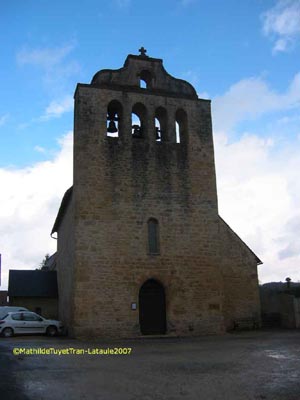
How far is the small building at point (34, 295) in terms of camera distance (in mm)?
25711

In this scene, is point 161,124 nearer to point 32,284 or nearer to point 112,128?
point 112,128

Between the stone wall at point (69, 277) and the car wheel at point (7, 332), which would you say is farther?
the car wheel at point (7, 332)

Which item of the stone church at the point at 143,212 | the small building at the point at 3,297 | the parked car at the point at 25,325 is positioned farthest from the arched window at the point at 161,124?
the small building at the point at 3,297

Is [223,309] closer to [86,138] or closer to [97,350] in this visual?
[97,350]

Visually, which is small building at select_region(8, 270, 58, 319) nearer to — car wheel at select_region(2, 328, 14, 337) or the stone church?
the stone church

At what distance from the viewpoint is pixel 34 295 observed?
84.7 ft

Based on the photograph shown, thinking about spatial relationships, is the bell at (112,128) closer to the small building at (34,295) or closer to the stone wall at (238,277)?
the stone wall at (238,277)

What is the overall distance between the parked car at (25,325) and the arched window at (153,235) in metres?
5.50

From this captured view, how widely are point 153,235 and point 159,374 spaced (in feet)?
34.9

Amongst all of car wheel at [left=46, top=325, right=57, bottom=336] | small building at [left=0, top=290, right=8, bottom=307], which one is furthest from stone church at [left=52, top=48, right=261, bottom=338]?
small building at [left=0, top=290, right=8, bottom=307]

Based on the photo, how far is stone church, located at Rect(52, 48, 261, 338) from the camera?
61.1 ft

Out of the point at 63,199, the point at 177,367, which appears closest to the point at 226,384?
the point at 177,367

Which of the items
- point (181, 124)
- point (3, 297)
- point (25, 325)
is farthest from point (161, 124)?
point (3, 297)

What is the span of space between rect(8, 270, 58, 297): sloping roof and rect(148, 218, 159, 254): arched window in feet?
28.6
